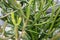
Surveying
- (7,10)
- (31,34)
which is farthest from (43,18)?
(7,10)

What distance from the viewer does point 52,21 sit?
970mm

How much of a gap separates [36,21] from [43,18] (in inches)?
4.5

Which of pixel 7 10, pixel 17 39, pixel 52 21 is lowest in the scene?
pixel 17 39

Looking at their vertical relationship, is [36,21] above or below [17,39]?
above

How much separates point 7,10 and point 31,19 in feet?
0.61

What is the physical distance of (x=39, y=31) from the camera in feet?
3.57

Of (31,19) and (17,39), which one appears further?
(31,19)

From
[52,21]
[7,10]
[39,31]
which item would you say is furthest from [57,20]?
[7,10]

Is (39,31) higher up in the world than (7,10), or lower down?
lower down

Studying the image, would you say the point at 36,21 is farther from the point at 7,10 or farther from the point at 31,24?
the point at 7,10

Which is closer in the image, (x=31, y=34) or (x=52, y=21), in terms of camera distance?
(x=52, y=21)

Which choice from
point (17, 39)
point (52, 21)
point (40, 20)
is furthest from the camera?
point (40, 20)

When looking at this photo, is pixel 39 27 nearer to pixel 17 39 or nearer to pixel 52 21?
pixel 52 21

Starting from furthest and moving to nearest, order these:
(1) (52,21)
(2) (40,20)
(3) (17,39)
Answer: (2) (40,20) → (1) (52,21) → (3) (17,39)
